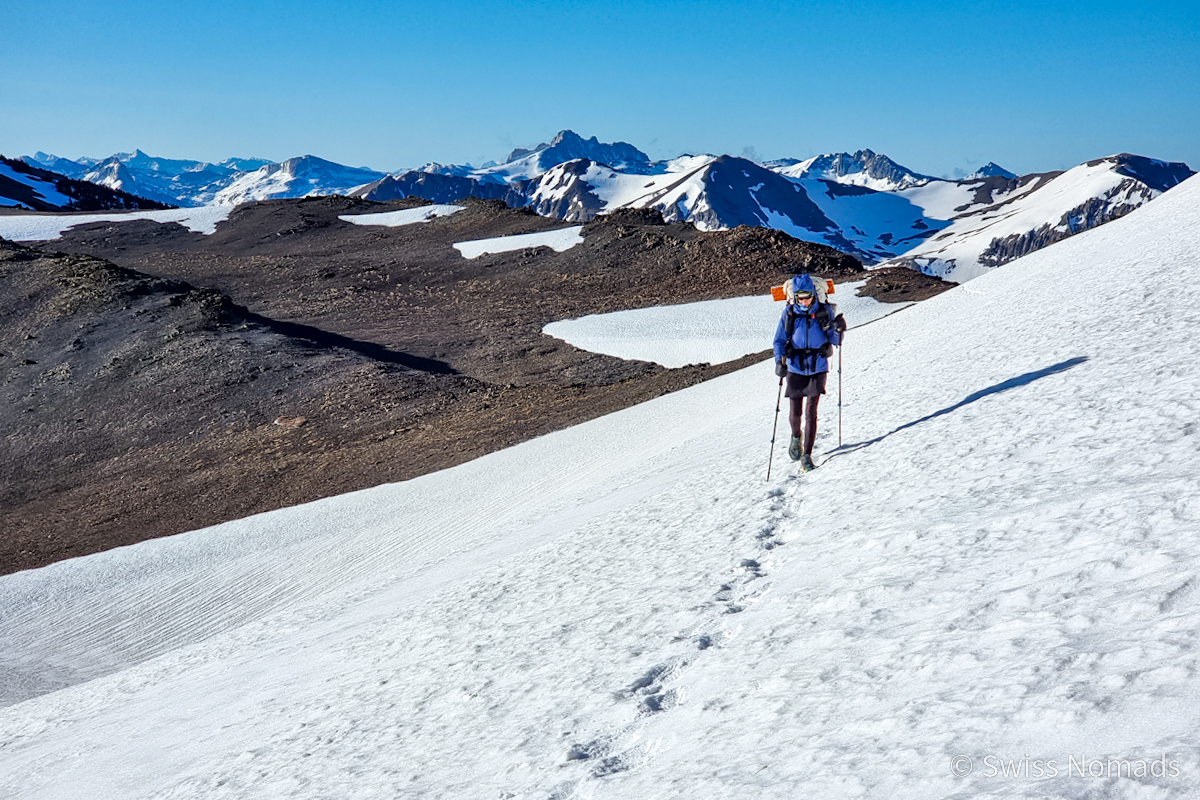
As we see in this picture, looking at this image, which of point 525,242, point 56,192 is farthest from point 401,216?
point 56,192

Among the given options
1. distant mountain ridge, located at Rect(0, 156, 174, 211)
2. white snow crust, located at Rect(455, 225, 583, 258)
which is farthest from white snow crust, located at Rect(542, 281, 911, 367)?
distant mountain ridge, located at Rect(0, 156, 174, 211)

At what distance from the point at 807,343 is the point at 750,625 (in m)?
5.04

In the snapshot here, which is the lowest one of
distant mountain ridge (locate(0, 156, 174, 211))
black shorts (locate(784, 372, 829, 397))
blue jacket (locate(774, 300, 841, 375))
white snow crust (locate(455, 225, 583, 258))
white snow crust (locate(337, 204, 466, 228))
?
black shorts (locate(784, 372, 829, 397))

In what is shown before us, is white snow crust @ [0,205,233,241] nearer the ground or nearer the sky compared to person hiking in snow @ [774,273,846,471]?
nearer the sky

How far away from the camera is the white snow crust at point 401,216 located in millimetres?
65812

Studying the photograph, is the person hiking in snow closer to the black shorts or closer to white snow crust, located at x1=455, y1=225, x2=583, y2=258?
the black shorts

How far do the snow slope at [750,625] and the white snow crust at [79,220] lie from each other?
64276mm

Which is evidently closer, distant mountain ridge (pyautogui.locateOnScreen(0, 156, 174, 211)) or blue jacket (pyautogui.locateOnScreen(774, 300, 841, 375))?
blue jacket (pyautogui.locateOnScreen(774, 300, 841, 375))

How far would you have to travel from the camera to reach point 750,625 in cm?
615

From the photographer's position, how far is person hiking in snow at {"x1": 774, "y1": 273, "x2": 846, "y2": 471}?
10.2 meters

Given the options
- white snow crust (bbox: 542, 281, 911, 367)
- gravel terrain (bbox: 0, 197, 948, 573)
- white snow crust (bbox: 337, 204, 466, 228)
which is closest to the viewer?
gravel terrain (bbox: 0, 197, 948, 573)

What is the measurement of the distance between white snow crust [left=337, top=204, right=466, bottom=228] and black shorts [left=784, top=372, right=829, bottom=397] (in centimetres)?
5861

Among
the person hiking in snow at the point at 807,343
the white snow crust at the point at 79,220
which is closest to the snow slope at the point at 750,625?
the person hiking in snow at the point at 807,343

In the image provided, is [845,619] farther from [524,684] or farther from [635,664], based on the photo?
[524,684]
